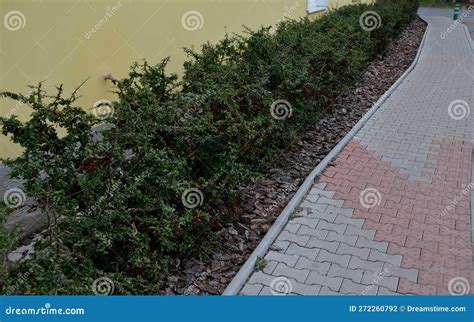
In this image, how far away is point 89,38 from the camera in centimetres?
598

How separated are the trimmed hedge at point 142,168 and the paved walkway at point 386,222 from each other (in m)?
0.74

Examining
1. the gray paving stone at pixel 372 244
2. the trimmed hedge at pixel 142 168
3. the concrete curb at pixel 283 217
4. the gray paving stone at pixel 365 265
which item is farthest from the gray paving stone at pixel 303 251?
the trimmed hedge at pixel 142 168

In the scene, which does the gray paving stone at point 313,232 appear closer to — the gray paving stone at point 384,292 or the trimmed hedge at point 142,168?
the trimmed hedge at point 142,168

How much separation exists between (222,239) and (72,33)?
127 inches

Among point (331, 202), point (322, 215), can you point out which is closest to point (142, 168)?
point (322, 215)

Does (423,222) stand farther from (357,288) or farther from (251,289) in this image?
(251,289)

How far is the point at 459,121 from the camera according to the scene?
812 cm

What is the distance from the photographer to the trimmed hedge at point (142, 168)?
2961 millimetres

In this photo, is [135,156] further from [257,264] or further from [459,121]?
[459,121]

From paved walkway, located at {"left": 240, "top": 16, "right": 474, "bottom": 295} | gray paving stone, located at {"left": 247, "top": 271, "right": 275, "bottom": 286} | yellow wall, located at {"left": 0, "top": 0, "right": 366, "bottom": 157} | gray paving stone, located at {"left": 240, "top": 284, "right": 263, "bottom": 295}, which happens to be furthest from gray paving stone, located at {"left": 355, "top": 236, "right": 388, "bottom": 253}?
yellow wall, located at {"left": 0, "top": 0, "right": 366, "bottom": 157}

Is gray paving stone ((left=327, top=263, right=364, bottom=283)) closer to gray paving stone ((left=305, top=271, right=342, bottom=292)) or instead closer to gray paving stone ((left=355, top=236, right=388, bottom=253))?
gray paving stone ((left=305, top=271, right=342, bottom=292))

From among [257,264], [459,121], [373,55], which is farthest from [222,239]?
[373,55]

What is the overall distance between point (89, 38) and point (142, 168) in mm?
3270

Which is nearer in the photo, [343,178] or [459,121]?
[343,178]
